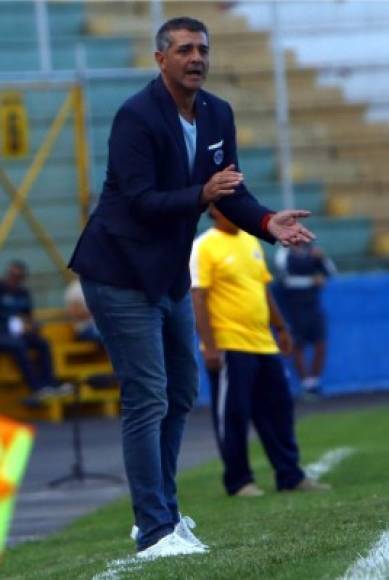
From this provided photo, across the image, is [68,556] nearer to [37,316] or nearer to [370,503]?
[370,503]

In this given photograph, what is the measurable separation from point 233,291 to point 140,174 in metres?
3.99

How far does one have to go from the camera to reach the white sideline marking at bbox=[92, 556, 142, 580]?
642 cm

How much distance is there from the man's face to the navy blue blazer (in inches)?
4.3

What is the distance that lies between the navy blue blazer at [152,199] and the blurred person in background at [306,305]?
13567 mm

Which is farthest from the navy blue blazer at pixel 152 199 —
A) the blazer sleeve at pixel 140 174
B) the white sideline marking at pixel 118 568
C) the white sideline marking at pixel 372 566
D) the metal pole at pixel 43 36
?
the metal pole at pixel 43 36

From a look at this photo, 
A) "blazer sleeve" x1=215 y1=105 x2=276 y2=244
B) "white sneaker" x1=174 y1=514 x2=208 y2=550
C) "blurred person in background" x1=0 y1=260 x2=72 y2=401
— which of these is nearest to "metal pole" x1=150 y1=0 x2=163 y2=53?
"blurred person in background" x1=0 y1=260 x2=72 y2=401

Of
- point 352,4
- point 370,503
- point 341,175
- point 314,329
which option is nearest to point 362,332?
point 314,329

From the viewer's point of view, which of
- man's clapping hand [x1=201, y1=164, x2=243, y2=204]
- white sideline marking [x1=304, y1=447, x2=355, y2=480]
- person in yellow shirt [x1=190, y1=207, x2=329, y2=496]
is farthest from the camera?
white sideline marking [x1=304, y1=447, x2=355, y2=480]

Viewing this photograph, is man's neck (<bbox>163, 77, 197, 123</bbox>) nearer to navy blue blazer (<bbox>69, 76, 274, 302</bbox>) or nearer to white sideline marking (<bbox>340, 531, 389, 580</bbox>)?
navy blue blazer (<bbox>69, 76, 274, 302</bbox>)

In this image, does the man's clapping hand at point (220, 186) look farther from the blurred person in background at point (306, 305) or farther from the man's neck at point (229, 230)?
the blurred person in background at point (306, 305)

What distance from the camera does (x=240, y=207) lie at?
23.5 feet

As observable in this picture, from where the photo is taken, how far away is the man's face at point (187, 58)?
22.9 feet

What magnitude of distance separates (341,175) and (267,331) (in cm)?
1334

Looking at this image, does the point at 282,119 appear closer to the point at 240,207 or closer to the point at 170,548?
the point at 240,207
